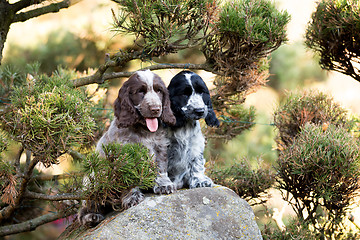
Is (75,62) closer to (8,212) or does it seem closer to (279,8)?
(8,212)

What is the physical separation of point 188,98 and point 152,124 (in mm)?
334

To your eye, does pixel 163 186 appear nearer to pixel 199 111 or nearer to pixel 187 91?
pixel 199 111

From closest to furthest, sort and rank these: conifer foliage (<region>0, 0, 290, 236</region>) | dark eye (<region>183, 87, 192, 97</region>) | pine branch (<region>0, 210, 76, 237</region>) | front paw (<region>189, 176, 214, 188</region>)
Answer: conifer foliage (<region>0, 0, 290, 236</region>) → dark eye (<region>183, 87, 192, 97</region>) → front paw (<region>189, 176, 214, 188</region>) → pine branch (<region>0, 210, 76, 237</region>)

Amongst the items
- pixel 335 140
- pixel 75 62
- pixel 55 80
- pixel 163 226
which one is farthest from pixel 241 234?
pixel 75 62

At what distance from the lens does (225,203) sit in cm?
353

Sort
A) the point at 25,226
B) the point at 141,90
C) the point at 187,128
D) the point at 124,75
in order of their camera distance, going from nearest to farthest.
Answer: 1. the point at 141,90
2. the point at 187,128
3. the point at 124,75
4. the point at 25,226

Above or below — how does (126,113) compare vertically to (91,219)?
above

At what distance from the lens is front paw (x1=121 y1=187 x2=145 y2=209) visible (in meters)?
3.28

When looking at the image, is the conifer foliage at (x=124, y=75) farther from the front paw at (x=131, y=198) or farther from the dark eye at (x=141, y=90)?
the dark eye at (x=141, y=90)

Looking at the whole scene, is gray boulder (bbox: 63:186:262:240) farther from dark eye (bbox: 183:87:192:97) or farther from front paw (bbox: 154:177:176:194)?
dark eye (bbox: 183:87:192:97)

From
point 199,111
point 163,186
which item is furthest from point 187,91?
point 163,186

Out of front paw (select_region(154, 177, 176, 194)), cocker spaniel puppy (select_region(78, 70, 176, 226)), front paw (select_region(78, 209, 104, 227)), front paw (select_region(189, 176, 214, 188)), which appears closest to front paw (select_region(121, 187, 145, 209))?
cocker spaniel puppy (select_region(78, 70, 176, 226))

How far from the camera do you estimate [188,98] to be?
11.2 feet

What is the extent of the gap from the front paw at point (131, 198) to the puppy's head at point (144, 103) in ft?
1.52
